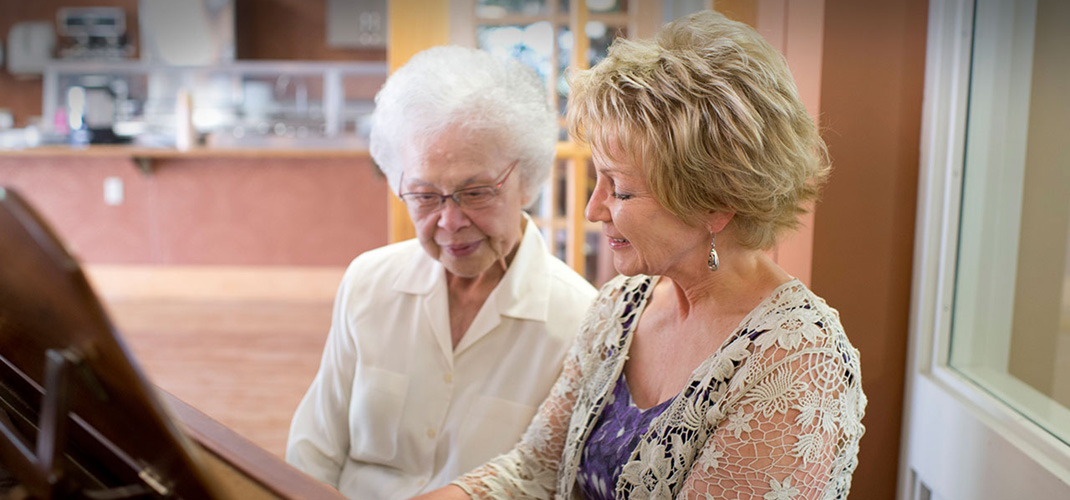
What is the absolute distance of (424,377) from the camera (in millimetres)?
1586

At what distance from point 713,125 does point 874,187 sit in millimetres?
503

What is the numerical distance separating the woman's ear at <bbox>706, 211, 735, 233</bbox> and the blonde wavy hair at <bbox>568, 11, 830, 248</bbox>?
15 millimetres

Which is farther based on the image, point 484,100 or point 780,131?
point 484,100

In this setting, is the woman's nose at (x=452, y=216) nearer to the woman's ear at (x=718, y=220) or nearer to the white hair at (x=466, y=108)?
the white hair at (x=466, y=108)

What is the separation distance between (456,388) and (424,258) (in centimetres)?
29

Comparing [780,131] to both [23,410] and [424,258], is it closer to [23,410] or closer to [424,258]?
[424,258]

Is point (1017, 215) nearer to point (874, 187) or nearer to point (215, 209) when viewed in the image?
point (874, 187)

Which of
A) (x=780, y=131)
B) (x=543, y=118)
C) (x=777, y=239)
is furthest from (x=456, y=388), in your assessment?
(x=780, y=131)

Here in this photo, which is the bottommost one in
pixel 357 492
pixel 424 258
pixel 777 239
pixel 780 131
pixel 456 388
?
pixel 357 492

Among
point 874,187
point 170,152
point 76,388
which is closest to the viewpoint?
point 76,388

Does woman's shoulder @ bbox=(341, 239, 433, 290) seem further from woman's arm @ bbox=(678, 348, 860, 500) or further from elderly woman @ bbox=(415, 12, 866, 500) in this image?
woman's arm @ bbox=(678, 348, 860, 500)

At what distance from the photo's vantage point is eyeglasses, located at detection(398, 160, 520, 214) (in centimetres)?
149

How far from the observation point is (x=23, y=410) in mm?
841

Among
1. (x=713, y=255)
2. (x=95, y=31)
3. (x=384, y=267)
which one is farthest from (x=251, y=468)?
(x=95, y=31)
